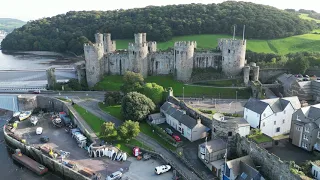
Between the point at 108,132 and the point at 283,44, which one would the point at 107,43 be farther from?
the point at 283,44

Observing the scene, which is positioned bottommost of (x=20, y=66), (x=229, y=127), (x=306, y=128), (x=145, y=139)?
(x=145, y=139)

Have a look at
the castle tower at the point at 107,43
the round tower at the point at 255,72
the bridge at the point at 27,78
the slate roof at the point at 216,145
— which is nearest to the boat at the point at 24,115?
the bridge at the point at 27,78

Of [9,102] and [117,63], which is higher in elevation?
[117,63]

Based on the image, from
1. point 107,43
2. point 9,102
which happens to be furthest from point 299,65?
point 9,102

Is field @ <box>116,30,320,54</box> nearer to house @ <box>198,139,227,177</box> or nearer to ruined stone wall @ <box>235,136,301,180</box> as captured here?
ruined stone wall @ <box>235,136,301,180</box>

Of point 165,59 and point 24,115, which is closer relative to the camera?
point 24,115

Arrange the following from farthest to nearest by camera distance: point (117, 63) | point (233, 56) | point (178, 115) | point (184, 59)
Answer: point (117, 63)
point (184, 59)
point (233, 56)
point (178, 115)

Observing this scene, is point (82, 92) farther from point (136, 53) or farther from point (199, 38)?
point (199, 38)
